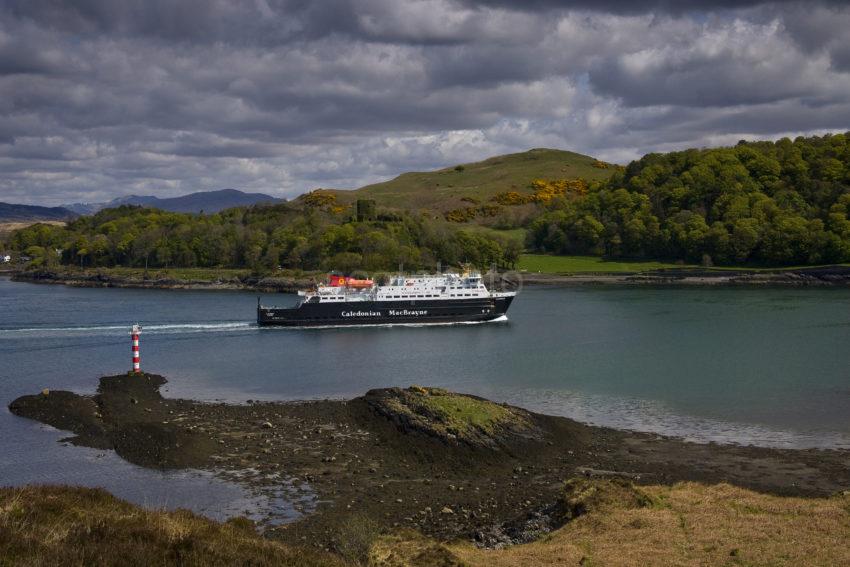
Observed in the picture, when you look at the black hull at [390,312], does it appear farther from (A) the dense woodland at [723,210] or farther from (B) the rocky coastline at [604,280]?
(A) the dense woodland at [723,210]

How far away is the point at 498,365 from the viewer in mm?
47250

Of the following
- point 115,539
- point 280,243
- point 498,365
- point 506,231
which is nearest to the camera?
point 115,539

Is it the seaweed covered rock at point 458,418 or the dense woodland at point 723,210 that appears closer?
the seaweed covered rock at point 458,418

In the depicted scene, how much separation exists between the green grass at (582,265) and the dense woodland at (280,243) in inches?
168

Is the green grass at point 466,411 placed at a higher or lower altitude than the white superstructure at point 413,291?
lower

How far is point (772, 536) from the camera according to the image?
1645 centimetres

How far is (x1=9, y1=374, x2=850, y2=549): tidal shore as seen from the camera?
21.7m

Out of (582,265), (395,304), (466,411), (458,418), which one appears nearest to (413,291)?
(395,304)

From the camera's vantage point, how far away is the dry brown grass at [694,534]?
15.4 metres

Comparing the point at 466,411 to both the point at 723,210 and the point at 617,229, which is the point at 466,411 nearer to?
the point at 617,229

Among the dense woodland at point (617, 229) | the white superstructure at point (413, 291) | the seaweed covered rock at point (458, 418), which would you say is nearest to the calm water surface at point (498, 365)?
the white superstructure at point (413, 291)

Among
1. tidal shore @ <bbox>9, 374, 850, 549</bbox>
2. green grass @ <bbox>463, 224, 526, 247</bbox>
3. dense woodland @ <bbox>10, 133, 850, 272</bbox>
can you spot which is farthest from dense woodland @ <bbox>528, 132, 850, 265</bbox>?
tidal shore @ <bbox>9, 374, 850, 549</bbox>

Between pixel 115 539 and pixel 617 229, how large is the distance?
4728 inches

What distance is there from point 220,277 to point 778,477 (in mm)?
96401
